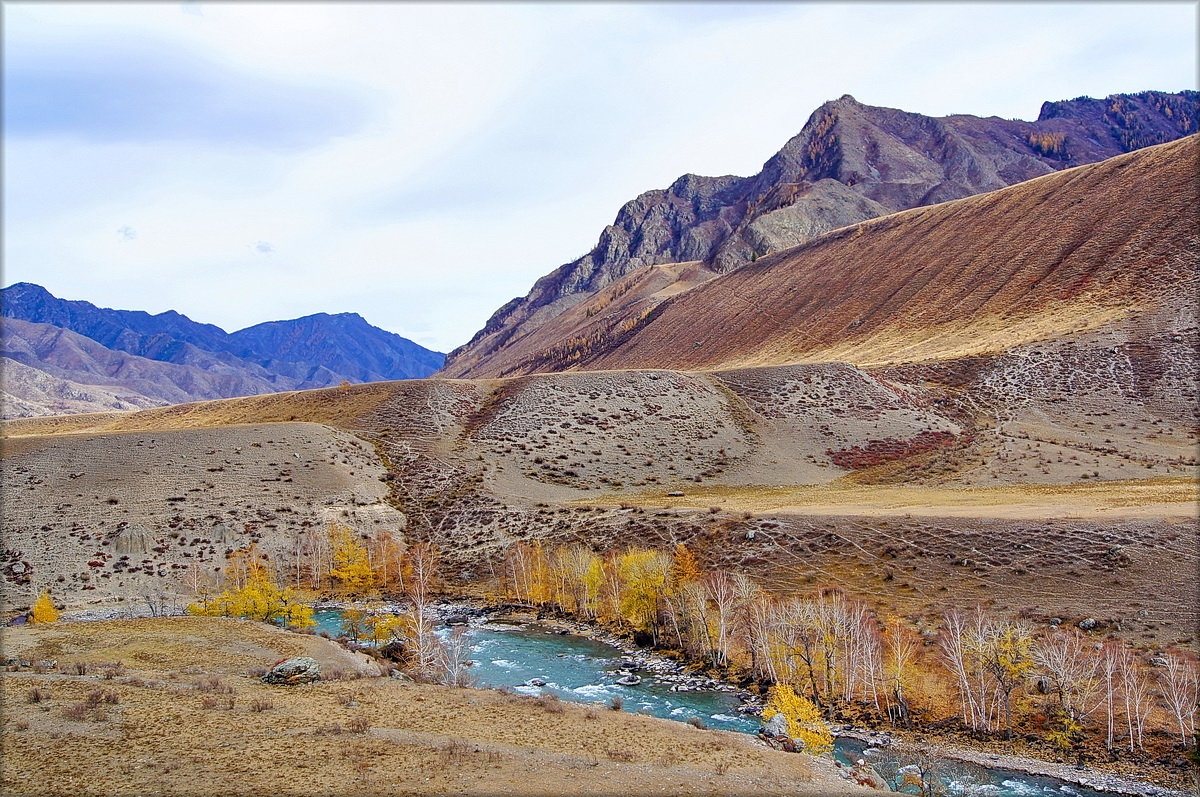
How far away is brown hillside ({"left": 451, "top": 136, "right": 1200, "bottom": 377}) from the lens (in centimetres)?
9481

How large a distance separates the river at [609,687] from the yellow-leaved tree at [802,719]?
3.18 ft

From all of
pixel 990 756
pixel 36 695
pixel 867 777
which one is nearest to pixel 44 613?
pixel 36 695

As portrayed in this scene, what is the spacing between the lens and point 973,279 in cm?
11600

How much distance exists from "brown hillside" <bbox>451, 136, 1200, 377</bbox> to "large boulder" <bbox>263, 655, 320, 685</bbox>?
92.2 m

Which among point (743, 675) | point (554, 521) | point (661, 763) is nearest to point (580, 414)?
point (554, 521)

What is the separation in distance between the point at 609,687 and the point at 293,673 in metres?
17.3

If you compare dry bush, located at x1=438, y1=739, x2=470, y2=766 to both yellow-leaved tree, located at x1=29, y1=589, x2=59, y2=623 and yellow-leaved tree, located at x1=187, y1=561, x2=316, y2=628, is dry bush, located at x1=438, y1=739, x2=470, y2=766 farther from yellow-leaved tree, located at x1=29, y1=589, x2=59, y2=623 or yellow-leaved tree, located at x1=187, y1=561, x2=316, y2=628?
yellow-leaved tree, located at x1=29, y1=589, x2=59, y2=623

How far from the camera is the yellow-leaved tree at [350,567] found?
2217 inches

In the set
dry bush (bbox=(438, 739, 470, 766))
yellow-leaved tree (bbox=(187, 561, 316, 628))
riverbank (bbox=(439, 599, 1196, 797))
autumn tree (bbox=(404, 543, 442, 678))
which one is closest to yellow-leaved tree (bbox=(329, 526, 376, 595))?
autumn tree (bbox=(404, 543, 442, 678))

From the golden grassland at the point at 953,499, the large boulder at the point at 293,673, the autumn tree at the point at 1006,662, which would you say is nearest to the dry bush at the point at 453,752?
the large boulder at the point at 293,673

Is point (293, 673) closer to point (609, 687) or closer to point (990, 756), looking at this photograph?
point (609, 687)

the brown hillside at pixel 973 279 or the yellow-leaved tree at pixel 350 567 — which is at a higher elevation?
the brown hillside at pixel 973 279

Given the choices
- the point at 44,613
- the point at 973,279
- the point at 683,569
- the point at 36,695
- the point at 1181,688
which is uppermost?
the point at 973,279

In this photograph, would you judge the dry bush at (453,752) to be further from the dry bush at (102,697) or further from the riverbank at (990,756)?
the riverbank at (990,756)
